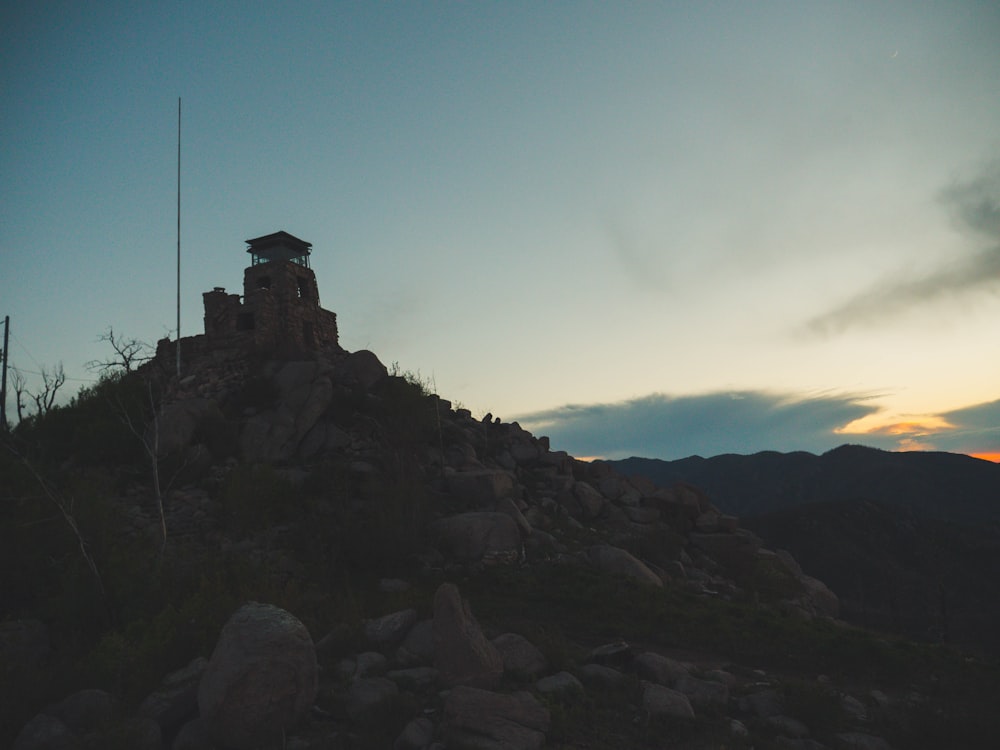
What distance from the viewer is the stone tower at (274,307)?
2909cm

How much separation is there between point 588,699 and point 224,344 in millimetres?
24505

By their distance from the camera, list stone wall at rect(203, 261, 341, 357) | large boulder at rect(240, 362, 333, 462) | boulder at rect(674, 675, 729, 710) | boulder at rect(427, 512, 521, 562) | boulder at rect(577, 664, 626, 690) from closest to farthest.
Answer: boulder at rect(674, 675, 729, 710) < boulder at rect(577, 664, 626, 690) < boulder at rect(427, 512, 521, 562) < large boulder at rect(240, 362, 333, 462) < stone wall at rect(203, 261, 341, 357)

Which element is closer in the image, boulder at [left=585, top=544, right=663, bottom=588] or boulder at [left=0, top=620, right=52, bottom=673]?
boulder at [left=0, top=620, right=52, bottom=673]

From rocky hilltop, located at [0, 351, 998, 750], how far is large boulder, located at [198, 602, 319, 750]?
0.03 metres

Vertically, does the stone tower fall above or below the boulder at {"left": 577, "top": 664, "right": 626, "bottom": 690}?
above

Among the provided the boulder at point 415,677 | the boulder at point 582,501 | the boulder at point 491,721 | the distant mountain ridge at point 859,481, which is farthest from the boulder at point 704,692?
the distant mountain ridge at point 859,481

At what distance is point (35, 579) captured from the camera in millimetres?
14500

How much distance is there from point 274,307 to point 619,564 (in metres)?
20.4

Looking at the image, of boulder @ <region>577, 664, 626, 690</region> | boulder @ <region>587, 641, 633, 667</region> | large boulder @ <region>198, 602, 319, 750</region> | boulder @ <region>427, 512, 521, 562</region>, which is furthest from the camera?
boulder @ <region>427, 512, 521, 562</region>

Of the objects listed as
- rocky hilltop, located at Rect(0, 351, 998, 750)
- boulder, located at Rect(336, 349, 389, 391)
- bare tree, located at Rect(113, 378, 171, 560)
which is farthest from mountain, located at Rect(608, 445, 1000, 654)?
bare tree, located at Rect(113, 378, 171, 560)

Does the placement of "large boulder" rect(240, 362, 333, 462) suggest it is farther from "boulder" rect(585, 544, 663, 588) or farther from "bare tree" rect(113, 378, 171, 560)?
Answer: "boulder" rect(585, 544, 663, 588)

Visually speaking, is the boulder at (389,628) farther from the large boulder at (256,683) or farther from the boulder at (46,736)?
the boulder at (46,736)

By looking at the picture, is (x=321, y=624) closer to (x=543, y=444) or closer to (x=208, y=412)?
(x=208, y=412)

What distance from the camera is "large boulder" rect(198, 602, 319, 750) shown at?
821 cm
